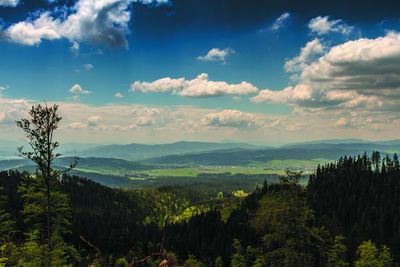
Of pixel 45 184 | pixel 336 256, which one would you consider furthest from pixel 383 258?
pixel 45 184

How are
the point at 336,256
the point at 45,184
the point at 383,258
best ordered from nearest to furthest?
1. the point at 45,184
2. the point at 336,256
3. the point at 383,258

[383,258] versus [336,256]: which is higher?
[336,256]

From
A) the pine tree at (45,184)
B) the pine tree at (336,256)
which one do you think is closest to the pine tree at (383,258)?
the pine tree at (336,256)

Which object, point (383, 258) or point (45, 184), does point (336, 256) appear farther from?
point (45, 184)

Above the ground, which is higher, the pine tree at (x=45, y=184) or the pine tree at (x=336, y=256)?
the pine tree at (x=45, y=184)

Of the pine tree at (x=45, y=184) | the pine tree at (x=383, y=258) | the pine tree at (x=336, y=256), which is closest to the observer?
the pine tree at (x=45, y=184)

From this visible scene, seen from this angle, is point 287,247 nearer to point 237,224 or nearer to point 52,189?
point 52,189

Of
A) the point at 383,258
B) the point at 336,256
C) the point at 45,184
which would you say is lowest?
the point at 383,258

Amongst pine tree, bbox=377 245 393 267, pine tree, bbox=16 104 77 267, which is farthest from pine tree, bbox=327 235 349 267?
pine tree, bbox=16 104 77 267

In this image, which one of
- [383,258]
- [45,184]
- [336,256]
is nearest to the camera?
[45,184]

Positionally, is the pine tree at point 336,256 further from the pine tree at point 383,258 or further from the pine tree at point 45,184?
the pine tree at point 45,184

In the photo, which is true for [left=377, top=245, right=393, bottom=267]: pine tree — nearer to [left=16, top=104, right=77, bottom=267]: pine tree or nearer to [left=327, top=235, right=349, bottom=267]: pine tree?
[left=327, top=235, right=349, bottom=267]: pine tree
